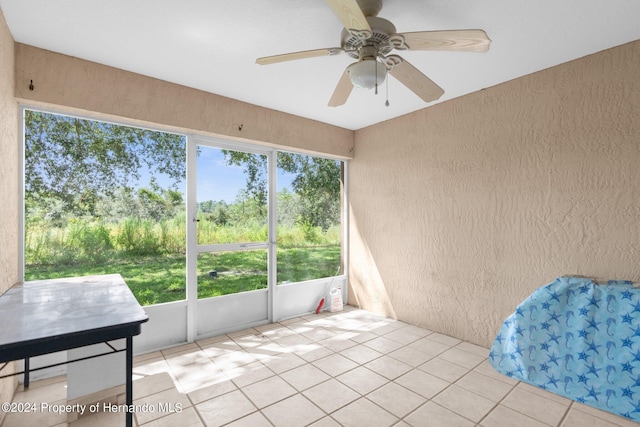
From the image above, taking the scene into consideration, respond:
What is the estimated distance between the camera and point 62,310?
1.45 meters

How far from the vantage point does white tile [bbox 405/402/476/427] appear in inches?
71.6

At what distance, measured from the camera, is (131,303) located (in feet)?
5.13

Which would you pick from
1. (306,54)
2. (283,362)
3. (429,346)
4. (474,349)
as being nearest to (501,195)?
(474,349)

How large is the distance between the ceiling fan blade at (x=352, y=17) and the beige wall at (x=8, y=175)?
6.58 ft

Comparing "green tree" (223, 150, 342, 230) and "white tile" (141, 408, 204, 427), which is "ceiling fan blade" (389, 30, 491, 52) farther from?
"white tile" (141, 408, 204, 427)

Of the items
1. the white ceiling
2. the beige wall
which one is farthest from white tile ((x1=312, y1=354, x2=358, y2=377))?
the white ceiling

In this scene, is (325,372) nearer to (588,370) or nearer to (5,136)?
(588,370)

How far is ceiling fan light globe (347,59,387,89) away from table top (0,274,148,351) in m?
1.56

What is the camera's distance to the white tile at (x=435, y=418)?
1.82 meters

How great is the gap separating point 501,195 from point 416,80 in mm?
1506

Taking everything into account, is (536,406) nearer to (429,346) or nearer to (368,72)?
(429,346)

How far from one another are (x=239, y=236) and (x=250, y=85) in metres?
1.57

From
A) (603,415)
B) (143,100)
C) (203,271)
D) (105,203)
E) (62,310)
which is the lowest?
(603,415)

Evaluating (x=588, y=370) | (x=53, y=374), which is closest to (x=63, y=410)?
(x=53, y=374)
